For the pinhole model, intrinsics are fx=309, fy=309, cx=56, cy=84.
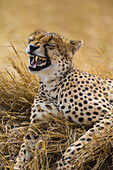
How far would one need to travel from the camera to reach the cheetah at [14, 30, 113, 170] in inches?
97.0

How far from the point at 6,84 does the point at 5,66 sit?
0.24m

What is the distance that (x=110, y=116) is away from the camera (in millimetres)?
2436

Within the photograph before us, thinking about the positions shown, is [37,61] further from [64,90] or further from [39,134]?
[39,134]

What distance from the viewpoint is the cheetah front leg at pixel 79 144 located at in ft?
7.36

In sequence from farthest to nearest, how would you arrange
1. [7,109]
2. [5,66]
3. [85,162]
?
[5,66] → [7,109] → [85,162]

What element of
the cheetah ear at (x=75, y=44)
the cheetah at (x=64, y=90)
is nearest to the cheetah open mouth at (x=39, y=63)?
the cheetah at (x=64, y=90)

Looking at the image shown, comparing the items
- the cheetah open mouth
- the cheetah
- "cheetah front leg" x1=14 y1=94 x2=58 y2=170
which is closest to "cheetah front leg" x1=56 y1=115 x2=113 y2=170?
the cheetah

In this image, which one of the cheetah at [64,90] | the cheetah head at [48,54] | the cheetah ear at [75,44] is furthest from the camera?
the cheetah ear at [75,44]

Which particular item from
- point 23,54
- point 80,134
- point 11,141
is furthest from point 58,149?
point 23,54

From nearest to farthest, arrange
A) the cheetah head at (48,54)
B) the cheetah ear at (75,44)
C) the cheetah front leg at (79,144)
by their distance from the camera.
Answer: the cheetah front leg at (79,144), the cheetah head at (48,54), the cheetah ear at (75,44)

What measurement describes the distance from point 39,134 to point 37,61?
64 cm

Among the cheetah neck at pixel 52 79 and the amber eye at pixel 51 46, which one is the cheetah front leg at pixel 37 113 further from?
the amber eye at pixel 51 46

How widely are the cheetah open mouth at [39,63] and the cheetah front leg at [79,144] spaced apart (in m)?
0.66

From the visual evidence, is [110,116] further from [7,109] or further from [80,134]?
[7,109]
